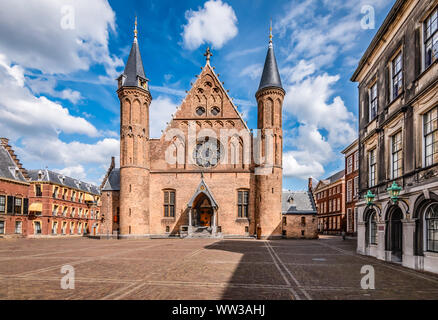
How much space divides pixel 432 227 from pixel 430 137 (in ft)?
11.5

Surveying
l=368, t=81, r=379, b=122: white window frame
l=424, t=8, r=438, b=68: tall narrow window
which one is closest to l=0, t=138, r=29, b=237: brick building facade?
l=368, t=81, r=379, b=122: white window frame

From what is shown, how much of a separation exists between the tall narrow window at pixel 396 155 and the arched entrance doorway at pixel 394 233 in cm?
179

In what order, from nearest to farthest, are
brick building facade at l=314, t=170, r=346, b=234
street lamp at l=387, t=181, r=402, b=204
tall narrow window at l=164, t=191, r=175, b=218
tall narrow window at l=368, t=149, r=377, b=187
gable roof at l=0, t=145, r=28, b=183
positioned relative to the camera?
1. street lamp at l=387, t=181, r=402, b=204
2. tall narrow window at l=368, t=149, r=377, b=187
3. tall narrow window at l=164, t=191, r=175, b=218
4. gable roof at l=0, t=145, r=28, b=183
5. brick building facade at l=314, t=170, r=346, b=234

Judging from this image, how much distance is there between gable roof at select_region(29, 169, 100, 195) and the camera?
41750 mm

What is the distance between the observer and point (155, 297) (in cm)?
729

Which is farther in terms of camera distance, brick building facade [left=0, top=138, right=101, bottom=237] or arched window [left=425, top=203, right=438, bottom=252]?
brick building facade [left=0, top=138, right=101, bottom=237]

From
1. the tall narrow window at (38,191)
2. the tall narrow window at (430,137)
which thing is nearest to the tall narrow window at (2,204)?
the tall narrow window at (38,191)

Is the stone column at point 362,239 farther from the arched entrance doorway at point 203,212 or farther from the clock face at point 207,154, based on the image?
the clock face at point 207,154

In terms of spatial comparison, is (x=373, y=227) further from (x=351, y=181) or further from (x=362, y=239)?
(x=351, y=181)

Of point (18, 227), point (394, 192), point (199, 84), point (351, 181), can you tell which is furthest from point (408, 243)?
point (18, 227)

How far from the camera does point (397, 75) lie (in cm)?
1472

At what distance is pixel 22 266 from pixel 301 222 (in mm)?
28889

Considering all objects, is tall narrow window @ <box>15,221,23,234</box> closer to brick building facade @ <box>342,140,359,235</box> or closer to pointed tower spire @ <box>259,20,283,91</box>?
pointed tower spire @ <box>259,20,283,91</box>

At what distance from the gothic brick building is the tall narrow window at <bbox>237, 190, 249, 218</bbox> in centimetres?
11
